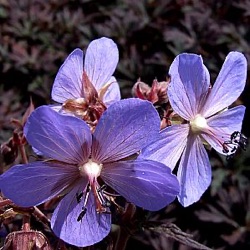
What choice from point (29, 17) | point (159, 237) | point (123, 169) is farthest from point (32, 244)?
point (29, 17)

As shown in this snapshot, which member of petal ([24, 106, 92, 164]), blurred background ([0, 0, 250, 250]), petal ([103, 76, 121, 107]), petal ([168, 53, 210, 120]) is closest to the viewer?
petal ([24, 106, 92, 164])

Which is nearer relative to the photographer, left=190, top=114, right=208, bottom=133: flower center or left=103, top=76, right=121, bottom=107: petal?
left=190, top=114, right=208, bottom=133: flower center

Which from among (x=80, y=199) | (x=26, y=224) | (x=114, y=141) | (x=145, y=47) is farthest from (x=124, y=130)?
(x=145, y=47)

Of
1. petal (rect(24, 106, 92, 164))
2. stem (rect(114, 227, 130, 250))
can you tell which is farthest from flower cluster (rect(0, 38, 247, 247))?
stem (rect(114, 227, 130, 250))

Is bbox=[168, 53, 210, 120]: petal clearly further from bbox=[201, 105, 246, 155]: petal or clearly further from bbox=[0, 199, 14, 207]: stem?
bbox=[0, 199, 14, 207]: stem

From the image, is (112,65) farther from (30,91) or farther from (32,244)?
(30,91)

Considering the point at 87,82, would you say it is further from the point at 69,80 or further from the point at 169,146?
the point at 169,146

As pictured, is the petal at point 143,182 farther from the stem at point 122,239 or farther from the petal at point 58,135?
the stem at point 122,239
